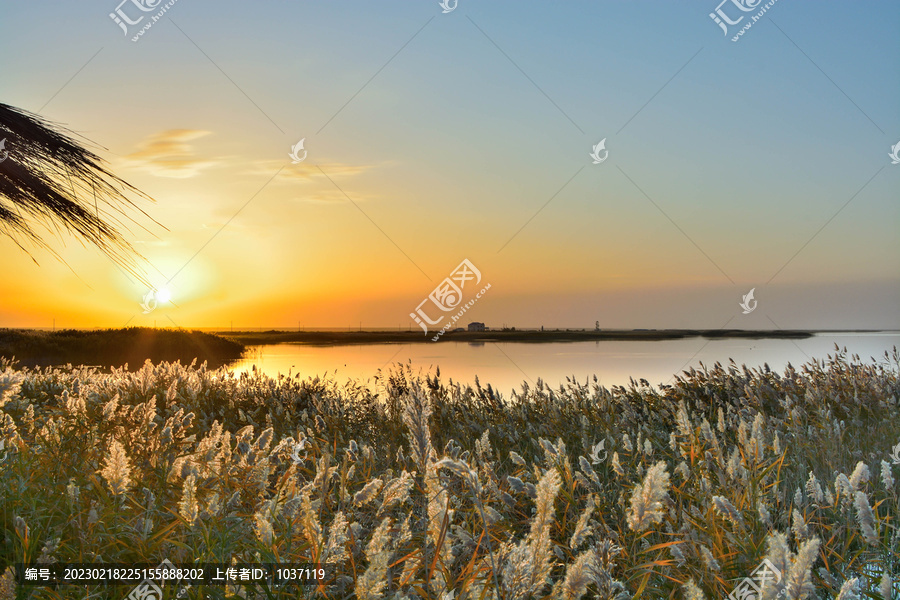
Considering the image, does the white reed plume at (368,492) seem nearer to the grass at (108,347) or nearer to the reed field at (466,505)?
the reed field at (466,505)

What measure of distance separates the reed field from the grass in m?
17.5

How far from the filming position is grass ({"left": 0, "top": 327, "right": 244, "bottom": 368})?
2333 cm

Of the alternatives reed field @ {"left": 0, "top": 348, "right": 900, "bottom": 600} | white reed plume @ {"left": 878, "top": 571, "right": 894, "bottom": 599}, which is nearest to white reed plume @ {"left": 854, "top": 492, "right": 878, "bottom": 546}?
reed field @ {"left": 0, "top": 348, "right": 900, "bottom": 600}

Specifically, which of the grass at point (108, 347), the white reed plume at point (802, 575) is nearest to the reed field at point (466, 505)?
the white reed plume at point (802, 575)

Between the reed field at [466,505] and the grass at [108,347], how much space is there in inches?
690

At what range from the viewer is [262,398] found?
8.20 meters

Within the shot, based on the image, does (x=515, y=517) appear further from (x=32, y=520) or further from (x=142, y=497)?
(x=32, y=520)

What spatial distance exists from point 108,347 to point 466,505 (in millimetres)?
27226

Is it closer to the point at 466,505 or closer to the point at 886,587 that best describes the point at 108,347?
the point at 466,505

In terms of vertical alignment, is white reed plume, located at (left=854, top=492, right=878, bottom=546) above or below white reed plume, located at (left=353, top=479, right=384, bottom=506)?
below

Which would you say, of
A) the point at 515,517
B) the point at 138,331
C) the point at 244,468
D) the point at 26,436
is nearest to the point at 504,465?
the point at 515,517

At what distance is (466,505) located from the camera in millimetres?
3609

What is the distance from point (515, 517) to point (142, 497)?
211 cm

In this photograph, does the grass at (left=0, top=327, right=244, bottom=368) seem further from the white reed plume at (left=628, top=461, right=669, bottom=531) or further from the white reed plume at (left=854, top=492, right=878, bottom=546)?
the white reed plume at (left=854, top=492, right=878, bottom=546)
